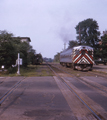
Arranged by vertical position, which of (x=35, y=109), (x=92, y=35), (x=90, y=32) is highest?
(x=90, y=32)

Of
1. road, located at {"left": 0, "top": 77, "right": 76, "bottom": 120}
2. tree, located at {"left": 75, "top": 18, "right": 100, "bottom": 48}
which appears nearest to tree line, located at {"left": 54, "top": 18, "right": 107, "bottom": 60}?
tree, located at {"left": 75, "top": 18, "right": 100, "bottom": 48}

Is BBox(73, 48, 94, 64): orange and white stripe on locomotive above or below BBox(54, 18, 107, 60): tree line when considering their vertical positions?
below

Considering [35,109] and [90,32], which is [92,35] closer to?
[90,32]

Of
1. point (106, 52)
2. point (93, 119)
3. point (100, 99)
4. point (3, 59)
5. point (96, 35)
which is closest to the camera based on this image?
point (93, 119)

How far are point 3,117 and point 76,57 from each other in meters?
18.3

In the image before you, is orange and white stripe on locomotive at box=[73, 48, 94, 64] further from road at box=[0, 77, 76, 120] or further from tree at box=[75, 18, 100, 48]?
tree at box=[75, 18, 100, 48]

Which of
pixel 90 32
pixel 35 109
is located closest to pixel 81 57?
pixel 35 109

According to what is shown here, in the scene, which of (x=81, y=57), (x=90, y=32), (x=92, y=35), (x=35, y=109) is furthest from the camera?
(x=90, y=32)

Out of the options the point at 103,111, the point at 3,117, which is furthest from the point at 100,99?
the point at 3,117

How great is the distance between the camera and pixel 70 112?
5.21 metres

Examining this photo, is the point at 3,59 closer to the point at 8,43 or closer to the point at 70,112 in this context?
the point at 8,43

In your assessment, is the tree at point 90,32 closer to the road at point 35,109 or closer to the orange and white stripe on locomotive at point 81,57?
the orange and white stripe on locomotive at point 81,57

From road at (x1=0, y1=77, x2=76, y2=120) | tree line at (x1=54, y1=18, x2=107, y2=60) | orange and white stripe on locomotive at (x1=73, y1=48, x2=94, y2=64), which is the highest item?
tree line at (x1=54, y1=18, x2=107, y2=60)

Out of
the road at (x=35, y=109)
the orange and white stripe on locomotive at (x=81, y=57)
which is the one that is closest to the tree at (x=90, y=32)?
the orange and white stripe on locomotive at (x=81, y=57)
